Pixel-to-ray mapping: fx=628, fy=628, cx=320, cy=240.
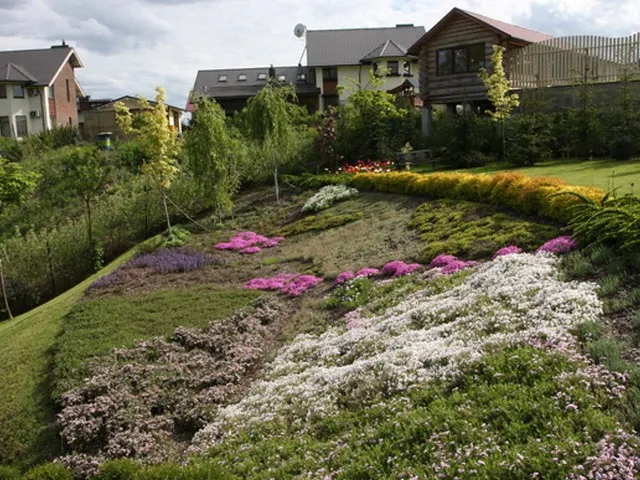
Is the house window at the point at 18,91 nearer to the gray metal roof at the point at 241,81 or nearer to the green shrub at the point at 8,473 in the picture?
the gray metal roof at the point at 241,81

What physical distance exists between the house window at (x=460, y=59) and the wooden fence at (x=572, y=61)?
4.50ft

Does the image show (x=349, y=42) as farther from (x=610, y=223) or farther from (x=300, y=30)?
(x=610, y=223)

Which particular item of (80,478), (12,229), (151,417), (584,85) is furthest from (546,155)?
(12,229)

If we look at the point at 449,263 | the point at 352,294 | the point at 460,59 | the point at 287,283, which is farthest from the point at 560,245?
the point at 460,59

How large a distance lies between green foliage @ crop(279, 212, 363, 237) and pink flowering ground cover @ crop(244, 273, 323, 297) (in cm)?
376

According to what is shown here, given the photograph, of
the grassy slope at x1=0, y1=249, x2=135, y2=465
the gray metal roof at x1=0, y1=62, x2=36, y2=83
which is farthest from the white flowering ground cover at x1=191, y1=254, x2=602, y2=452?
the gray metal roof at x1=0, y1=62, x2=36, y2=83

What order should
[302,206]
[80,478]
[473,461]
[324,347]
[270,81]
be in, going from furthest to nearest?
[270,81], [302,206], [324,347], [80,478], [473,461]

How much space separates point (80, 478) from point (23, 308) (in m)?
14.1

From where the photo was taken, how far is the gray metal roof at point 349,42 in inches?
2131

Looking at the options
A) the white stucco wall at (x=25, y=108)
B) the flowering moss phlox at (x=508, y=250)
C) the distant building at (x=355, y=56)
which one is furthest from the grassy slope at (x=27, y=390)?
the white stucco wall at (x=25, y=108)

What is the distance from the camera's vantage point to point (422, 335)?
8438 mm

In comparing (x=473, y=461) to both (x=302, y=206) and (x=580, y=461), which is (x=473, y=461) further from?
(x=302, y=206)

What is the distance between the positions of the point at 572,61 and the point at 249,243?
54.7 ft

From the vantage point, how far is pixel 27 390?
10.3m
